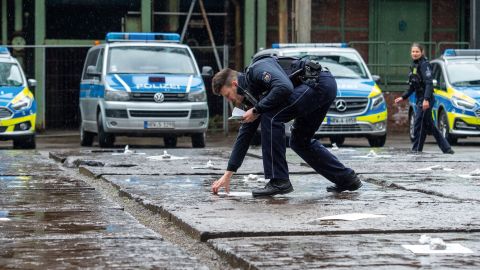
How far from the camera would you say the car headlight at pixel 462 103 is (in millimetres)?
20672

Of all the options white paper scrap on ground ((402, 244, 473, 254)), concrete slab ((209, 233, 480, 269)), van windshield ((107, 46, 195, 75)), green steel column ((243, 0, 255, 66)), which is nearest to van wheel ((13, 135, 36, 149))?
van windshield ((107, 46, 195, 75))

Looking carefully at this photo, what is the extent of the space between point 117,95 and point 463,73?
6.61 meters

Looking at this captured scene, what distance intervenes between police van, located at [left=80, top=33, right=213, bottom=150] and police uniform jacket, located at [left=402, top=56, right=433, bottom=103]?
14.4ft

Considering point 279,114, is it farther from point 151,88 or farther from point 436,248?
point 151,88

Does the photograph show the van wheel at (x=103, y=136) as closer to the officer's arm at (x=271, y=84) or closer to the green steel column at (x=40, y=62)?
the green steel column at (x=40, y=62)

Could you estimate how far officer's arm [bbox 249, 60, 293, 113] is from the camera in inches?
339

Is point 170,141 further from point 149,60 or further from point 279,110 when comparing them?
point 279,110

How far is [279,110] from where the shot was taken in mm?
8820

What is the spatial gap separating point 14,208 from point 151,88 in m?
11.2

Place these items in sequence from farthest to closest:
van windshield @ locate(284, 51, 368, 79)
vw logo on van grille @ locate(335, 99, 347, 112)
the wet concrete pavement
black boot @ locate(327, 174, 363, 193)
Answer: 1. van windshield @ locate(284, 51, 368, 79)
2. vw logo on van grille @ locate(335, 99, 347, 112)
3. black boot @ locate(327, 174, 363, 193)
4. the wet concrete pavement

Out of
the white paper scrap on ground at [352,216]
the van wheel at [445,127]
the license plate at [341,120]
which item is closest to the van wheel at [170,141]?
the license plate at [341,120]

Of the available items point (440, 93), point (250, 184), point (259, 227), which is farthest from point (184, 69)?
point (259, 227)

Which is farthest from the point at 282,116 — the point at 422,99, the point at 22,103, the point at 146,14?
the point at 146,14

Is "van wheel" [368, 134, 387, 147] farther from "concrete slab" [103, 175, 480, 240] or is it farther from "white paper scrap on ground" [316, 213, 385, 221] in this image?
"white paper scrap on ground" [316, 213, 385, 221]
